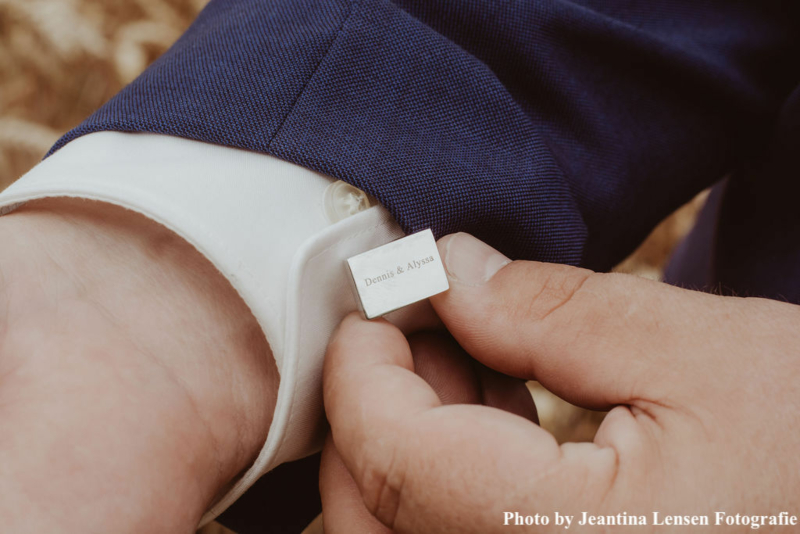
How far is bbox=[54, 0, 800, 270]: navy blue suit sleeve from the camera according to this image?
1.67ft

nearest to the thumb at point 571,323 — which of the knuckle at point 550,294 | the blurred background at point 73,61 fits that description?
the knuckle at point 550,294

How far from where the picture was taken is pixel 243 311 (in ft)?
1.80

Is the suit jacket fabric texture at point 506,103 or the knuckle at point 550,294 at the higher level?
the suit jacket fabric texture at point 506,103

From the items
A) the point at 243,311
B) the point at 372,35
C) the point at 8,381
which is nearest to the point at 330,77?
the point at 372,35

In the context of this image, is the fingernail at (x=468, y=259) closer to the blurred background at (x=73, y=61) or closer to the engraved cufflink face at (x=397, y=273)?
the engraved cufflink face at (x=397, y=273)

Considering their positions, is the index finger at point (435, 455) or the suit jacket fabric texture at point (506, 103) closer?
the index finger at point (435, 455)

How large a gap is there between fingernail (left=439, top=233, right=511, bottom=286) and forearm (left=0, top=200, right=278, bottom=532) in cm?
20

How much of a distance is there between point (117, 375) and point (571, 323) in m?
0.39

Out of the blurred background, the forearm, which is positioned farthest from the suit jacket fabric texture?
the blurred background

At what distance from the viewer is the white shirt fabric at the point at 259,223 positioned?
47 cm

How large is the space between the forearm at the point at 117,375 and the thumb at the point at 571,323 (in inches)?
8.2

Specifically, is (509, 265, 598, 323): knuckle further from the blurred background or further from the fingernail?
the blurred background

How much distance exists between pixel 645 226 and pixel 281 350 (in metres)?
0.56

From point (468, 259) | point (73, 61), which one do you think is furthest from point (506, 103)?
point (73, 61)
